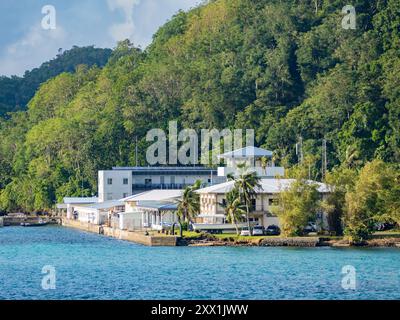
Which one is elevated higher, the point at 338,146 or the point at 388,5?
the point at 388,5

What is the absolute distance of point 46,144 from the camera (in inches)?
5778

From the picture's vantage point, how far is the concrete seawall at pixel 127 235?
8044 cm

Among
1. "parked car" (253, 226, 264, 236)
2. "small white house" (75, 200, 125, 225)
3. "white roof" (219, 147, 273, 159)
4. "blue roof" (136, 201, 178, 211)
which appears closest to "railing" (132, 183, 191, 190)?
"small white house" (75, 200, 125, 225)

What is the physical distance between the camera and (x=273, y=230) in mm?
83188

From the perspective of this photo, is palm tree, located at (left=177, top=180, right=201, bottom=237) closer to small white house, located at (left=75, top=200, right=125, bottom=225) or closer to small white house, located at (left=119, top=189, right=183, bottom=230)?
small white house, located at (left=119, top=189, right=183, bottom=230)

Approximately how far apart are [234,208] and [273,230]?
350cm

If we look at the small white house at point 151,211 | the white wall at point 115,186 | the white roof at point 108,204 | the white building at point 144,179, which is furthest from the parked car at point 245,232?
the white wall at point 115,186

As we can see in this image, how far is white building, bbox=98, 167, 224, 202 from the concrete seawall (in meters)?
4.68

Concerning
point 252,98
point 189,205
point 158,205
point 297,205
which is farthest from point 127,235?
point 252,98

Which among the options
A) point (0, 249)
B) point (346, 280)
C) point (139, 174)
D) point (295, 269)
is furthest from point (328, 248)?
point (139, 174)

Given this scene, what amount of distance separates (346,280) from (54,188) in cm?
8364

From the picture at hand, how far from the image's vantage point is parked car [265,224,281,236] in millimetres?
82412

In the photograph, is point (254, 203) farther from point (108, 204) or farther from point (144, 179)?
point (144, 179)
